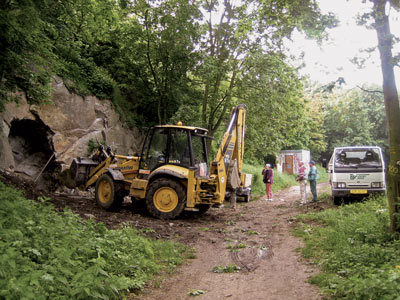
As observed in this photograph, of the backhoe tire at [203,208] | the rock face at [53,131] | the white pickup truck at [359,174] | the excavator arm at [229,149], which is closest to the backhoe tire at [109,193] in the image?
the backhoe tire at [203,208]

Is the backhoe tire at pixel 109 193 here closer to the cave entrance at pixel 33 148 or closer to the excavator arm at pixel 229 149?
the excavator arm at pixel 229 149

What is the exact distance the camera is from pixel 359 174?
12.1m

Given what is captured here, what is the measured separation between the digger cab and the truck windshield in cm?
507

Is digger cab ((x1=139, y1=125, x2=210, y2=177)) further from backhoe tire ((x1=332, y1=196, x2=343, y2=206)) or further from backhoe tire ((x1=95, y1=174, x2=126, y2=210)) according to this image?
backhoe tire ((x1=332, y1=196, x2=343, y2=206))

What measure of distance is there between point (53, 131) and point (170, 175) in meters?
6.51

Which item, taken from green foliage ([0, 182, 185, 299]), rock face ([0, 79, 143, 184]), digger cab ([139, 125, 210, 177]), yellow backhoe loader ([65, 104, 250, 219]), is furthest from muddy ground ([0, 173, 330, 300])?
rock face ([0, 79, 143, 184])

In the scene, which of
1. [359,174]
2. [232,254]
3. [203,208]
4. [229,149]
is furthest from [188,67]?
[232,254]

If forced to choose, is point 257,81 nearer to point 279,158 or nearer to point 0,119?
point 0,119

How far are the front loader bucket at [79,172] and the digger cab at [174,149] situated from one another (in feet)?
8.97

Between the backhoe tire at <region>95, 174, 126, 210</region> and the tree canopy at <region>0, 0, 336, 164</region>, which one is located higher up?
the tree canopy at <region>0, 0, 336, 164</region>

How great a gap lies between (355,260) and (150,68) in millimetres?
13548

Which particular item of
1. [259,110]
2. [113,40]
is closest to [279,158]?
[259,110]

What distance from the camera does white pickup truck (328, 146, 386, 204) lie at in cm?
1201

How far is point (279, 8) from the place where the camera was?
7.54m
